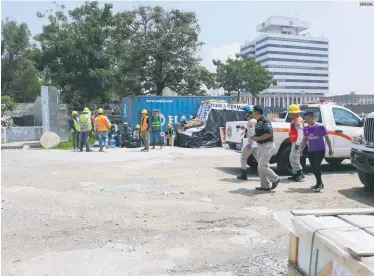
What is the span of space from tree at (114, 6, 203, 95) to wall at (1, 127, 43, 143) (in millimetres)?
11741

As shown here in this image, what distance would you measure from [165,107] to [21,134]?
25.2ft

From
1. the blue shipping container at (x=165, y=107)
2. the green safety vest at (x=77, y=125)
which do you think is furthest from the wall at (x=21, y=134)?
the green safety vest at (x=77, y=125)

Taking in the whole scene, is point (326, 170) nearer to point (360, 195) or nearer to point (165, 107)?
point (360, 195)

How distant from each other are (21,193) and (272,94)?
9851 cm

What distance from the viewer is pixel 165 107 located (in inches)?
799

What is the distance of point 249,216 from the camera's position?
609cm

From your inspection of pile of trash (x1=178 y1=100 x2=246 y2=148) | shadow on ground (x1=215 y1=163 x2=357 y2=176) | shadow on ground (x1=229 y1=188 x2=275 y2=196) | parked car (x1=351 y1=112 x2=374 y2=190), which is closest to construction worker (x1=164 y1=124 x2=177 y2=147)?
pile of trash (x1=178 y1=100 x2=246 y2=148)

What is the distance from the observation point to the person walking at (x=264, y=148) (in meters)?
7.80

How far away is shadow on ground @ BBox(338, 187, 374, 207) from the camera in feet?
23.7

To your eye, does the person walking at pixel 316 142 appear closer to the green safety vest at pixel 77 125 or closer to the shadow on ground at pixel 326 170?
the shadow on ground at pixel 326 170

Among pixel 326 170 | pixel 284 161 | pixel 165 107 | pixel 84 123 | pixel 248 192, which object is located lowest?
pixel 326 170

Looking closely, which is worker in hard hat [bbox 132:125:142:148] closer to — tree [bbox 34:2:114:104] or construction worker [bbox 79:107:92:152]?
construction worker [bbox 79:107:92:152]

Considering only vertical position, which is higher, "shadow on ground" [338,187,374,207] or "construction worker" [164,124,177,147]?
"construction worker" [164,124,177,147]

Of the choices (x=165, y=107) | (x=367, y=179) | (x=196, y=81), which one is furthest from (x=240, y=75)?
(x=367, y=179)
